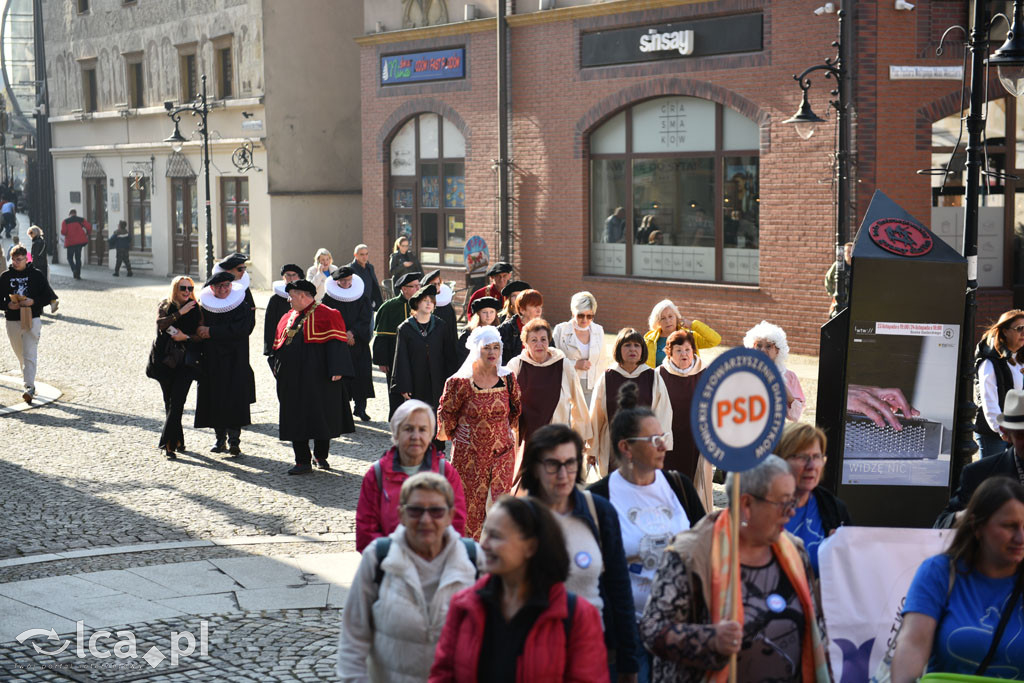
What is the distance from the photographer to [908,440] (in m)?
8.84

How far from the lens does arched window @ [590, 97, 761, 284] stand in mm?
21984

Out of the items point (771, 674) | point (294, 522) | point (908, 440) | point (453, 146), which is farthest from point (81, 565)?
point (453, 146)

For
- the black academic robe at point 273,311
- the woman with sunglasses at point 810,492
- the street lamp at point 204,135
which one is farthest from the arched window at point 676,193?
the woman with sunglasses at point 810,492

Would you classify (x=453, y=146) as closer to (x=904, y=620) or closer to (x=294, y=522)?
(x=294, y=522)

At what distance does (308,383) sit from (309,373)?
0.32ft

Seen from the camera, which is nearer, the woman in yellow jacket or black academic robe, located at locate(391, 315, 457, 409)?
the woman in yellow jacket

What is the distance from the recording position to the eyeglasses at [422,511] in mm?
4910

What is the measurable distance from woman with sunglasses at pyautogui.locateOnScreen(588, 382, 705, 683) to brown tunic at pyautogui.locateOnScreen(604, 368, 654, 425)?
341 cm

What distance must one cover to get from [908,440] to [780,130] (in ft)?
41.7

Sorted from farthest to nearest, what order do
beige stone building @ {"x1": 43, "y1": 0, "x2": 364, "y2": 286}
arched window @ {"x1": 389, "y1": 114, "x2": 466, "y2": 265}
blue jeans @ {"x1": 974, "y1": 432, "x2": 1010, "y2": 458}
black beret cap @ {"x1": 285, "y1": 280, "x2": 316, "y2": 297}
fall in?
beige stone building @ {"x1": 43, "y1": 0, "x2": 364, "y2": 286} → arched window @ {"x1": 389, "y1": 114, "x2": 466, "y2": 265} → black beret cap @ {"x1": 285, "y1": 280, "x2": 316, "y2": 297} → blue jeans @ {"x1": 974, "y1": 432, "x2": 1010, "y2": 458}

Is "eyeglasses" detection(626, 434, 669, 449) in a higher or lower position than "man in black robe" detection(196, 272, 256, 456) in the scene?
higher

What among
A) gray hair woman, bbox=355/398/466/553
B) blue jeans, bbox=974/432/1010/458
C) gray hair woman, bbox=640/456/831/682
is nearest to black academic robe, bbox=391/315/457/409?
blue jeans, bbox=974/432/1010/458

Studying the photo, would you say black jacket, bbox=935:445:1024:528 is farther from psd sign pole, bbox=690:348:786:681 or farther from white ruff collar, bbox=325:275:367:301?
white ruff collar, bbox=325:275:367:301

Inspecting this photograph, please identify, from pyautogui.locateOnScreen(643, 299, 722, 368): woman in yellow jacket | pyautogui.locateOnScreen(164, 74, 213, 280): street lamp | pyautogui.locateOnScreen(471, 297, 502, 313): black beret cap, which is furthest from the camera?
pyautogui.locateOnScreen(164, 74, 213, 280): street lamp
